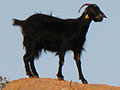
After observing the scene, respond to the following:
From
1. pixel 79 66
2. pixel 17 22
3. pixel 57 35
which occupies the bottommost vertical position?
pixel 79 66

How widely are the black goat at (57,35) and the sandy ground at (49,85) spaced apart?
404 millimetres

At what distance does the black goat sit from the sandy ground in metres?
0.40

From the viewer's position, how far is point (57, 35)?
496 inches

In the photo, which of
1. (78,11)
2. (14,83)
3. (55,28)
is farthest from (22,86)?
(78,11)

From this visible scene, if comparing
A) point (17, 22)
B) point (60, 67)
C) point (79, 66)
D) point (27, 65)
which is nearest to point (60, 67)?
point (60, 67)

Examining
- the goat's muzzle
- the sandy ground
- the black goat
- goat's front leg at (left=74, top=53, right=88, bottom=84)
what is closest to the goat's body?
the black goat

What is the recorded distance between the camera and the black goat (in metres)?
12.4

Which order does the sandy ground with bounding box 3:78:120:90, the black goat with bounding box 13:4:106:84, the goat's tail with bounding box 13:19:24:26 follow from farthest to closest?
the goat's tail with bounding box 13:19:24:26
the black goat with bounding box 13:4:106:84
the sandy ground with bounding box 3:78:120:90

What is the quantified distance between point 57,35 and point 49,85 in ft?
5.50

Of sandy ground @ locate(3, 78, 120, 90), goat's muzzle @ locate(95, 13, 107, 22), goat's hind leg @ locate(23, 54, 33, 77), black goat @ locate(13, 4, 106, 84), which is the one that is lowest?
sandy ground @ locate(3, 78, 120, 90)

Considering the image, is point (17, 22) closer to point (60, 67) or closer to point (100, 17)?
point (60, 67)

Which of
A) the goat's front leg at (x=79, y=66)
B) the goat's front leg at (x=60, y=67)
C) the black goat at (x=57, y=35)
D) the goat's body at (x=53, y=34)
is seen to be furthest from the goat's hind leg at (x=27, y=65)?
the goat's front leg at (x=79, y=66)

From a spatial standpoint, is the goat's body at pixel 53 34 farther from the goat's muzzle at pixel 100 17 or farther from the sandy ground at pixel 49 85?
the sandy ground at pixel 49 85

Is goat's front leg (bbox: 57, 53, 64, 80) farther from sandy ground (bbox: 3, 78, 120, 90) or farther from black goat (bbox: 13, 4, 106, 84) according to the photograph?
sandy ground (bbox: 3, 78, 120, 90)
